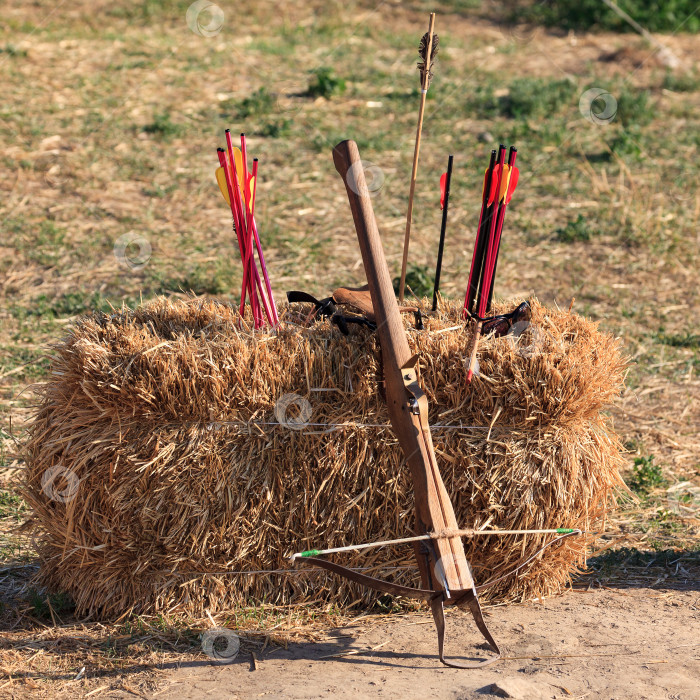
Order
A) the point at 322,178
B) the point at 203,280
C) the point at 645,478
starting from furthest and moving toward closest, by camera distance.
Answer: the point at 322,178 → the point at 203,280 → the point at 645,478

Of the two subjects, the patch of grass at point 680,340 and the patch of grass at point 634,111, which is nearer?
the patch of grass at point 680,340

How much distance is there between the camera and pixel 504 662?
2.83m

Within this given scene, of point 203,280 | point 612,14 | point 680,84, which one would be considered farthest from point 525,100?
point 203,280

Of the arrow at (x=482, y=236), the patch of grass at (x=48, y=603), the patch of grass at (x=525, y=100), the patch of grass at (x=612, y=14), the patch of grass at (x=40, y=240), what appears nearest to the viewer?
the patch of grass at (x=48, y=603)

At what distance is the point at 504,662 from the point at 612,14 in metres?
9.52

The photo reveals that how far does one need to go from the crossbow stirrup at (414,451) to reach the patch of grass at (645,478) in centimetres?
167

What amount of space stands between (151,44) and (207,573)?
7.80 metres

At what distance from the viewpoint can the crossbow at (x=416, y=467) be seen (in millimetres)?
2729

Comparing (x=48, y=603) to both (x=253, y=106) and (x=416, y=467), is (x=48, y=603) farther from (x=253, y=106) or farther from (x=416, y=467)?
(x=253, y=106)

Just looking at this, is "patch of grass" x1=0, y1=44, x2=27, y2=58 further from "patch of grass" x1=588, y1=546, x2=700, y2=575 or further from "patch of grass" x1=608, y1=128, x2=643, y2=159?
"patch of grass" x1=588, y1=546, x2=700, y2=575

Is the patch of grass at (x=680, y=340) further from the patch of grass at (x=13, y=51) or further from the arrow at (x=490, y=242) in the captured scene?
the patch of grass at (x=13, y=51)

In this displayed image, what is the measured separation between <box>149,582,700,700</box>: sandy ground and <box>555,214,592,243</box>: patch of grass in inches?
152

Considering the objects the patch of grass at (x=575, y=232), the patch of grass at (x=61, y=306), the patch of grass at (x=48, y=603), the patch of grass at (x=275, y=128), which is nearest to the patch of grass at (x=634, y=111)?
the patch of grass at (x=575, y=232)

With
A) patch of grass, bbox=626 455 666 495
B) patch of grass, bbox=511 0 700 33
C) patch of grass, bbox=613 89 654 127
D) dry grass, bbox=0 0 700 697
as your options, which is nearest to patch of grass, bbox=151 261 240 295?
dry grass, bbox=0 0 700 697
